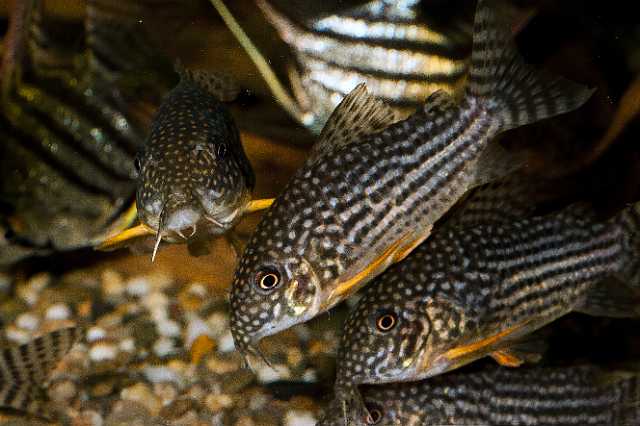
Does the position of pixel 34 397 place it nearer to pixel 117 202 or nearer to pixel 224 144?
pixel 117 202

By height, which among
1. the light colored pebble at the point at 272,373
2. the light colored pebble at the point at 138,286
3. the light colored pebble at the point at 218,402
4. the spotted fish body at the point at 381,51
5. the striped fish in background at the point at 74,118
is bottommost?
the light colored pebble at the point at 138,286

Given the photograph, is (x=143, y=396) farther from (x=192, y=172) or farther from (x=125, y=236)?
(x=192, y=172)

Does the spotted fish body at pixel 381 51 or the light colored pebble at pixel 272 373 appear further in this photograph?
the light colored pebble at pixel 272 373

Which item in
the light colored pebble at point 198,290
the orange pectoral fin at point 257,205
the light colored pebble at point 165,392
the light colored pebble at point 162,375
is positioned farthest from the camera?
the light colored pebble at point 198,290

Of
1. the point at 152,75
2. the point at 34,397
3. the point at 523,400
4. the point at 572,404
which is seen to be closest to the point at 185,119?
the point at 152,75

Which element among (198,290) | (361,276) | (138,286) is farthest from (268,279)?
(138,286)

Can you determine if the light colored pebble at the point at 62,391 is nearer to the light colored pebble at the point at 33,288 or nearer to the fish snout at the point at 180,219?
the light colored pebble at the point at 33,288

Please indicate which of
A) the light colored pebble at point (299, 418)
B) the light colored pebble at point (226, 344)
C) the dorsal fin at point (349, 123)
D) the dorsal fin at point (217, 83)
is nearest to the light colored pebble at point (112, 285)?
the light colored pebble at point (226, 344)
